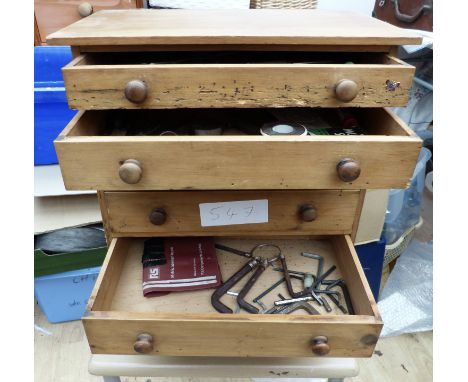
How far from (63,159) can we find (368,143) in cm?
44

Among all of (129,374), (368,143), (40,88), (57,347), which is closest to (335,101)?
(368,143)

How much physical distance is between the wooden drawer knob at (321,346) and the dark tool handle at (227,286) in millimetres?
171

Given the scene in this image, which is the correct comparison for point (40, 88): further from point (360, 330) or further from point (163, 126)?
point (360, 330)

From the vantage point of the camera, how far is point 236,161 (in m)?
0.56

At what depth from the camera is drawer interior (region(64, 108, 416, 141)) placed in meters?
0.69

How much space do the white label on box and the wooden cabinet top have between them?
0.27 meters

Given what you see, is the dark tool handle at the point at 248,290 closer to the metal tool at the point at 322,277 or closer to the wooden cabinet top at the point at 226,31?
the metal tool at the point at 322,277

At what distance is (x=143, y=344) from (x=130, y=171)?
0.27 m

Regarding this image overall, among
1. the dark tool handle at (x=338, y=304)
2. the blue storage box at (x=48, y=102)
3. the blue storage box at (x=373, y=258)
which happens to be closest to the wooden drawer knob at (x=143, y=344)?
the dark tool handle at (x=338, y=304)

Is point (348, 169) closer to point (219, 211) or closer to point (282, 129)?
point (282, 129)

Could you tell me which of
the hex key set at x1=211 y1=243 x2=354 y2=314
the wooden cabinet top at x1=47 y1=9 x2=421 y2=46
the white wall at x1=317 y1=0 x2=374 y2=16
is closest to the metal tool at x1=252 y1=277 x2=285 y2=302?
the hex key set at x1=211 y1=243 x2=354 y2=314

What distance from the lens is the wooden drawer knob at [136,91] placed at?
552 mm

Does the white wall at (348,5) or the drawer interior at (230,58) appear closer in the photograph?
the drawer interior at (230,58)

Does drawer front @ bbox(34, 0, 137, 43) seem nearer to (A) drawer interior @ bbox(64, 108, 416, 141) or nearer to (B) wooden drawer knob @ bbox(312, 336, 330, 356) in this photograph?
(A) drawer interior @ bbox(64, 108, 416, 141)
